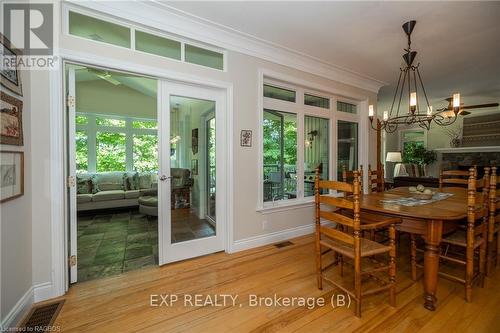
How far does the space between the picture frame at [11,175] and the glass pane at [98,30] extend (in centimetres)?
121

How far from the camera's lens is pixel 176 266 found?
2576 millimetres

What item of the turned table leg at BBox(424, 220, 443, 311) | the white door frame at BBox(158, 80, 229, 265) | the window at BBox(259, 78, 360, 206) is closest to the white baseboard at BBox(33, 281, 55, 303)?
the white door frame at BBox(158, 80, 229, 265)

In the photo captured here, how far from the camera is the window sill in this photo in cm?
319

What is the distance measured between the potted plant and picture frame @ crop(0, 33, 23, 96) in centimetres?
906

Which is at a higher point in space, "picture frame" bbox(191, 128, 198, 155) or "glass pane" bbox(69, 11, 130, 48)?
"glass pane" bbox(69, 11, 130, 48)

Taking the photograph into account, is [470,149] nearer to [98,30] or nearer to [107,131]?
[98,30]

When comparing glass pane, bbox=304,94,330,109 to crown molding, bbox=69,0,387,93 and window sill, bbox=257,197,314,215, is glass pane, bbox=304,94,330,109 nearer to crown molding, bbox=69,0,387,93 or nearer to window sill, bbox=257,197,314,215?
crown molding, bbox=69,0,387,93

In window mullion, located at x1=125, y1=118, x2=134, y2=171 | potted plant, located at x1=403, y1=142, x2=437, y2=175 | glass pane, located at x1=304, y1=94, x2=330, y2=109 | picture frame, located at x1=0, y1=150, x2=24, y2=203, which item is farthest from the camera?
potted plant, located at x1=403, y1=142, x2=437, y2=175

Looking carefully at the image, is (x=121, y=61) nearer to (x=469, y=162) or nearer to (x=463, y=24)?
(x=463, y=24)

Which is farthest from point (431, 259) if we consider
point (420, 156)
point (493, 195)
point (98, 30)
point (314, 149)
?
point (420, 156)

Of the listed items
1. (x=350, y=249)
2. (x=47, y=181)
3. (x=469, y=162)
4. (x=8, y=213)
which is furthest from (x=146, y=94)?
(x=469, y=162)

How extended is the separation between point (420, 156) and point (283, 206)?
6396 millimetres

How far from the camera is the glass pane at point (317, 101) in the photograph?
371 centimetres

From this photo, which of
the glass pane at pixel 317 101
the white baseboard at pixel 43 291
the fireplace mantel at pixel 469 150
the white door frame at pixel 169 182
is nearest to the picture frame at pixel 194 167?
the white door frame at pixel 169 182
